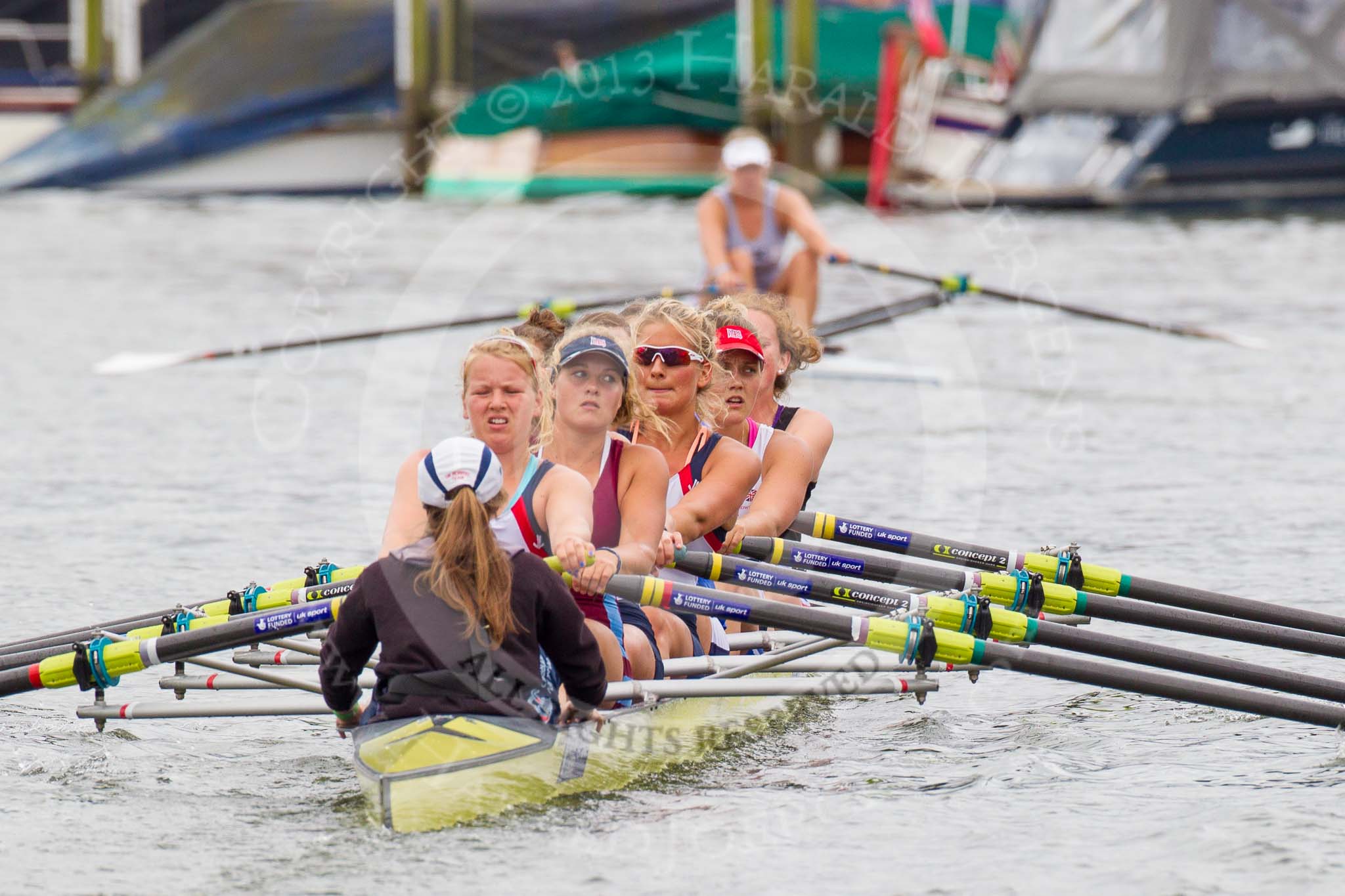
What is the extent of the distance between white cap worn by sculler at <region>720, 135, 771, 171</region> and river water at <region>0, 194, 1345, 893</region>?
6.96ft

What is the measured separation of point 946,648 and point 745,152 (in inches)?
297

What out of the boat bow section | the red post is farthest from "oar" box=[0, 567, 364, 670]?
the boat bow section

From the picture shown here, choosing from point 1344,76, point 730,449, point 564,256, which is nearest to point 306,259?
point 564,256

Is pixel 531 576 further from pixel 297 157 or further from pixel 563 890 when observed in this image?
pixel 297 157

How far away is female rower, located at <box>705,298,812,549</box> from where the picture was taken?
7180 mm

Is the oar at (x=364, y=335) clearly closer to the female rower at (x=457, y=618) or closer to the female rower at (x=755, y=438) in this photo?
the female rower at (x=755, y=438)

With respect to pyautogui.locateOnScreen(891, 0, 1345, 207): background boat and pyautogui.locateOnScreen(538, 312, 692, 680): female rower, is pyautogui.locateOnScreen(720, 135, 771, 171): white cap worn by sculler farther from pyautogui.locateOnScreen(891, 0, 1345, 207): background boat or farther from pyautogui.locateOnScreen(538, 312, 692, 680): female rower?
pyautogui.locateOnScreen(891, 0, 1345, 207): background boat

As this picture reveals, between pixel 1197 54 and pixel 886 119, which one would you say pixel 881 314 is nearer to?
pixel 1197 54

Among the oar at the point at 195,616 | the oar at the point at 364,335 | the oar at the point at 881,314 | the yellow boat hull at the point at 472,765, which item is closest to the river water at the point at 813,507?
the yellow boat hull at the point at 472,765

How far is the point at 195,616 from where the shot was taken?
6.36 meters

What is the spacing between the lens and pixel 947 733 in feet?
22.6

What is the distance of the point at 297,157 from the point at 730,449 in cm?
2596

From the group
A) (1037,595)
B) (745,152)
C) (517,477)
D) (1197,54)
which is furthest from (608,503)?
(1197,54)

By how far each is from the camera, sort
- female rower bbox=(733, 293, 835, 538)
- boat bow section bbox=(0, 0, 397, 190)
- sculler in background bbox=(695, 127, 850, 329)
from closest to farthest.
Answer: female rower bbox=(733, 293, 835, 538) → sculler in background bbox=(695, 127, 850, 329) → boat bow section bbox=(0, 0, 397, 190)
